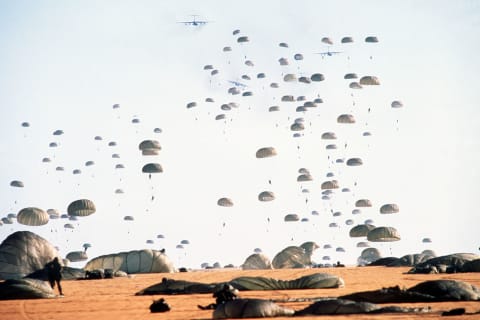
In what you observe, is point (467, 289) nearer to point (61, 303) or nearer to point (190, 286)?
point (190, 286)

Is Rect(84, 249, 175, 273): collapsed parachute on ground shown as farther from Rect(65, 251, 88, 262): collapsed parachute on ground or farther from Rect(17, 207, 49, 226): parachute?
Rect(65, 251, 88, 262): collapsed parachute on ground

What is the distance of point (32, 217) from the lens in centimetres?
7319

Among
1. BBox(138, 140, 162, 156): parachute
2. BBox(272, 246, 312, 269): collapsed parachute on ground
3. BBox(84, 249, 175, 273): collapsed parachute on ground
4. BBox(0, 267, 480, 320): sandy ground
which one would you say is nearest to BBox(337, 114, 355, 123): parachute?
BBox(272, 246, 312, 269): collapsed parachute on ground

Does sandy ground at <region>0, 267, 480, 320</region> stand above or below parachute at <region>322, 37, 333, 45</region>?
below

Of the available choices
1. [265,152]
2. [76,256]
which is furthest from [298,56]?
[76,256]

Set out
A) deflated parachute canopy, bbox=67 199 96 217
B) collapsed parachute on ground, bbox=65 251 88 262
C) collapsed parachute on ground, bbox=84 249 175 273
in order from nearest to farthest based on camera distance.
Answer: collapsed parachute on ground, bbox=84 249 175 273 → deflated parachute canopy, bbox=67 199 96 217 → collapsed parachute on ground, bbox=65 251 88 262

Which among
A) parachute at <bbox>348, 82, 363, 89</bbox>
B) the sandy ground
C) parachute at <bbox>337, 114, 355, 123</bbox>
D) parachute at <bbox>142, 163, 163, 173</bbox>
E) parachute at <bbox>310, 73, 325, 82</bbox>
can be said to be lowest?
the sandy ground

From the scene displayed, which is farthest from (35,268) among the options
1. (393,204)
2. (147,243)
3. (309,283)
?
(147,243)

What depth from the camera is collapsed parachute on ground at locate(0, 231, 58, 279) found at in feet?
178

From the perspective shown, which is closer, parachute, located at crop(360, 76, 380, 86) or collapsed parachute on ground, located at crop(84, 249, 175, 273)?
collapsed parachute on ground, located at crop(84, 249, 175, 273)

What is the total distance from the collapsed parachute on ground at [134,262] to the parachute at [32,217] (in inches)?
426

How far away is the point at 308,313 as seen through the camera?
23797 mm

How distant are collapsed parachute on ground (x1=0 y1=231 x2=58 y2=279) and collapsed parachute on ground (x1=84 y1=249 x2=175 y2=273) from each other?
25.2ft

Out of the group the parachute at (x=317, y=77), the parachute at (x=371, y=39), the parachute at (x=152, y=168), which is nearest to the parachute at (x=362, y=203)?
the parachute at (x=317, y=77)
